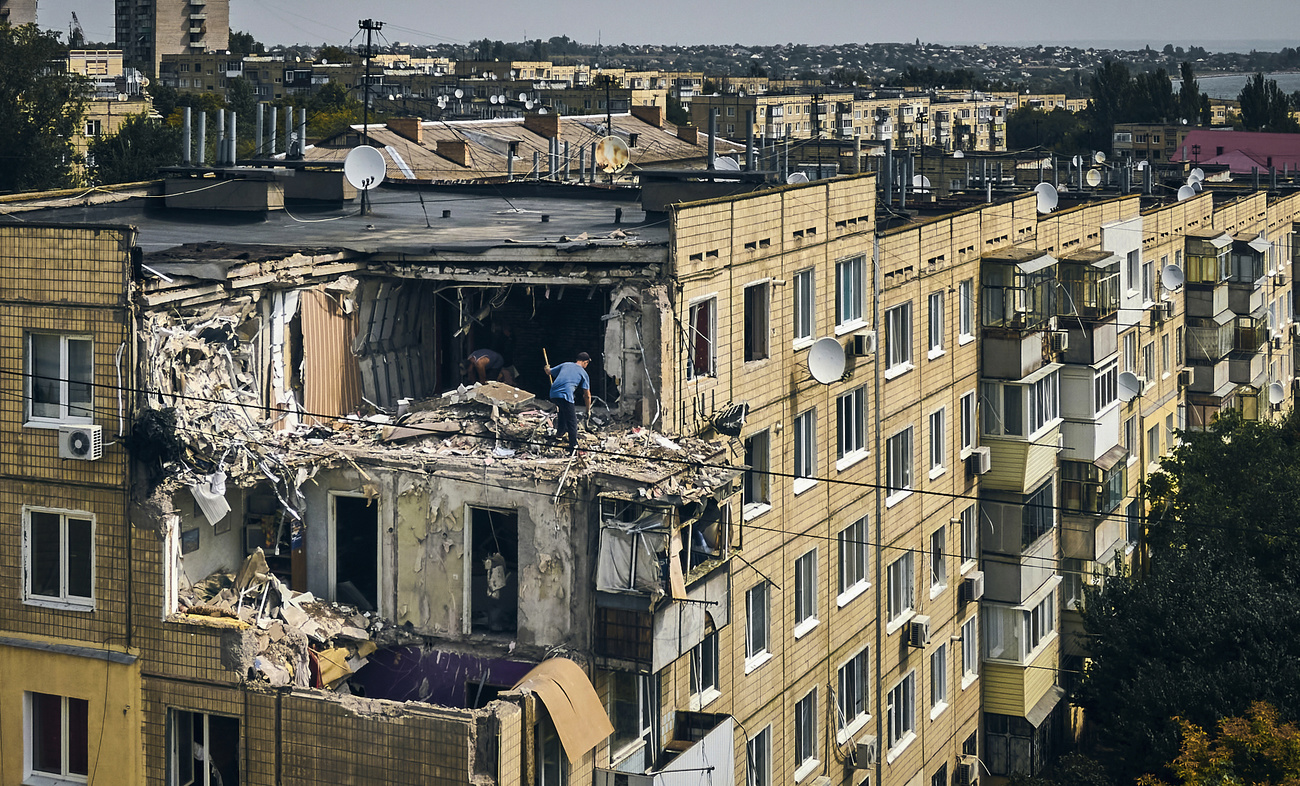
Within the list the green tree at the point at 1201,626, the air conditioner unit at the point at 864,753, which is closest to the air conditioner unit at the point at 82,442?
the air conditioner unit at the point at 864,753

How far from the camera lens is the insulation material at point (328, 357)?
2384 centimetres

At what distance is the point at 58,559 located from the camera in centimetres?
2195

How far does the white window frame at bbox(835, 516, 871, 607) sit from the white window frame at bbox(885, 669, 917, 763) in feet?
9.78

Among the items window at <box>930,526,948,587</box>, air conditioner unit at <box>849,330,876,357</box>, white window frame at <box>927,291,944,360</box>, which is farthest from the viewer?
window at <box>930,526,948,587</box>

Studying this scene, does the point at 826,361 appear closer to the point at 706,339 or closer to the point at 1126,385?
the point at 706,339

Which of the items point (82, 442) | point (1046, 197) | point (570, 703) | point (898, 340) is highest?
point (1046, 197)

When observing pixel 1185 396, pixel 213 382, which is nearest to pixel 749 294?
pixel 213 382

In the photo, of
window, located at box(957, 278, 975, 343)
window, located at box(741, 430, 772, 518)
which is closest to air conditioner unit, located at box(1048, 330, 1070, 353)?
window, located at box(957, 278, 975, 343)

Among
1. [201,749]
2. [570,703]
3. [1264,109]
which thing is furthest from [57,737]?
[1264,109]

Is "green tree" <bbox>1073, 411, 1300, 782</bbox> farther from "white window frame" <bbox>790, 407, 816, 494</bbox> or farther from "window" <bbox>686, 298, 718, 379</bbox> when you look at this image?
"window" <bbox>686, 298, 718, 379</bbox>

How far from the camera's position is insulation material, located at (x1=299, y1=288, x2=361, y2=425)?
23.8 meters

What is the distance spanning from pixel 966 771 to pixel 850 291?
1351 cm

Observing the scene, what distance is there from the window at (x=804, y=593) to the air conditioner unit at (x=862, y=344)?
12.5 ft

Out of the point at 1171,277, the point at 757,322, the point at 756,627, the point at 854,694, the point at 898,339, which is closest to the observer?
the point at 757,322
